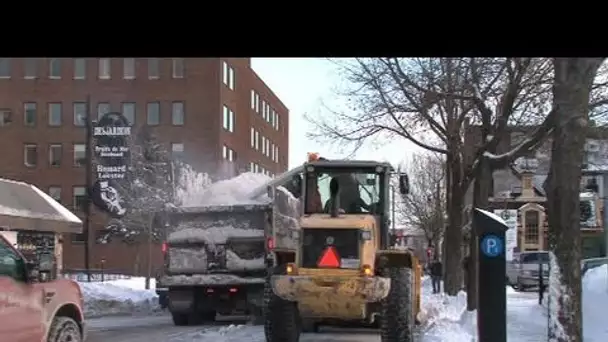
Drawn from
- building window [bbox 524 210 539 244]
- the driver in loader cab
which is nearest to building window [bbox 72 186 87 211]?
building window [bbox 524 210 539 244]

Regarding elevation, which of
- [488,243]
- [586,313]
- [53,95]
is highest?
[53,95]

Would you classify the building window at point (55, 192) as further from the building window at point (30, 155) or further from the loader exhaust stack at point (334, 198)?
the loader exhaust stack at point (334, 198)

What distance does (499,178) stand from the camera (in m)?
84.2

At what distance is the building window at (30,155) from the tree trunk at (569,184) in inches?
2340

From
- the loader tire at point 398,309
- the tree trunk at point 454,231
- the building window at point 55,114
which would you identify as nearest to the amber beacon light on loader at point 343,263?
the loader tire at point 398,309

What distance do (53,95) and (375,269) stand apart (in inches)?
2269

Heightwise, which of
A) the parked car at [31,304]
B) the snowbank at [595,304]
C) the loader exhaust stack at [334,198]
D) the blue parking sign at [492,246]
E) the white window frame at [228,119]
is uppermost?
the white window frame at [228,119]

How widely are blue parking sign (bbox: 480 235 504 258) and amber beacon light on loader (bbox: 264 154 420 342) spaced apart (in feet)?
9.33

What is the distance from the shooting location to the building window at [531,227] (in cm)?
7588

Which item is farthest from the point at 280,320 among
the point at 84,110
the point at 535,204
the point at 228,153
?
the point at 535,204
